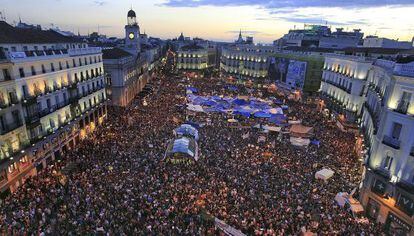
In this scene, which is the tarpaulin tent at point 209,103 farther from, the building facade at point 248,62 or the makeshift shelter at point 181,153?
the building facade at point 248,62

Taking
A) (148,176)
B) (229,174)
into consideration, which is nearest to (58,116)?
(148,176)

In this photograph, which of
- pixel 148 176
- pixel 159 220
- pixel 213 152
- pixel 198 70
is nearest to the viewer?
pixel 159 220

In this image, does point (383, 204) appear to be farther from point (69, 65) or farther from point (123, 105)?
point (123, 105)

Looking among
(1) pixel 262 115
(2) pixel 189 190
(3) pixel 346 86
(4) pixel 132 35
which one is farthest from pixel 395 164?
(4) pixel 132 35

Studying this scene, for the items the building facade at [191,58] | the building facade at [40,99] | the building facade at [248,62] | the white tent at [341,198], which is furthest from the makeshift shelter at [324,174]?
the building facade at [191,58]

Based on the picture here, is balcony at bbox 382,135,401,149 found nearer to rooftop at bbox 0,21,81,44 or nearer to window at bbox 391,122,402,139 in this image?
window at bbox 391,122,402,139

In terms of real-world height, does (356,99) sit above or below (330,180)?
above

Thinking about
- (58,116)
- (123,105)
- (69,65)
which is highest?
(69,65)

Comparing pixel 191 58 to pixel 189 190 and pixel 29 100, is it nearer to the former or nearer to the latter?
pixel 29 100
